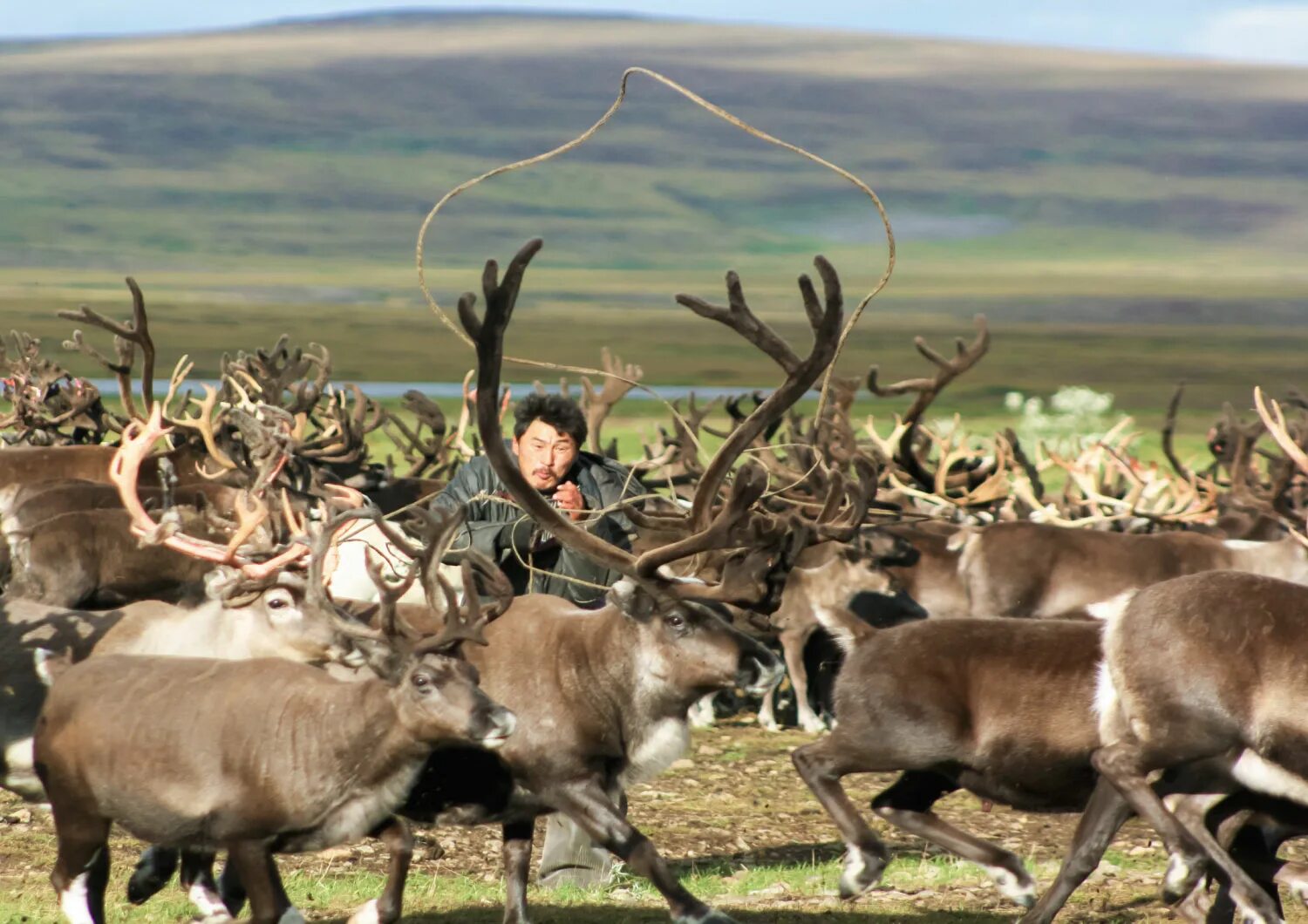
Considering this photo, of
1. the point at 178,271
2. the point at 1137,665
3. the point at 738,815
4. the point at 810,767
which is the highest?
the point at 1137,665

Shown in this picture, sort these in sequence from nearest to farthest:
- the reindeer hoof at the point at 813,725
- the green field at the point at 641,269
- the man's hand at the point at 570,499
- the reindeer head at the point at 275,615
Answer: the man's hand at the point at 570,499
the reindeer head at the point at 275,615
the reindeer hoof at the point at 813,725
the green field at the point at 641,269

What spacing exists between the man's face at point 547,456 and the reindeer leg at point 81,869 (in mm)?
2305

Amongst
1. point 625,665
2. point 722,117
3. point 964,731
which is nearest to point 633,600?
point 625,665

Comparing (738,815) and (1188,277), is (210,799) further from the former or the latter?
(1188,277)

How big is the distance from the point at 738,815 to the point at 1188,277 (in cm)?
15737

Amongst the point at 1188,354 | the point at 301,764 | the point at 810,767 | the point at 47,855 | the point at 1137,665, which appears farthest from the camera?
the point at 1188,354

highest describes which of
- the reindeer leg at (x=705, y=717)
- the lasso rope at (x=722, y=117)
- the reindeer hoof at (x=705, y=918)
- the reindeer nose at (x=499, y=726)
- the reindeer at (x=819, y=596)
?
the lasso rope at (x=722, y=117)

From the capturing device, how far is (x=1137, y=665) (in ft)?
22.2

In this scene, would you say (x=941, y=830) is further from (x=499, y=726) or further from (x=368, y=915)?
(x=368, y=915)

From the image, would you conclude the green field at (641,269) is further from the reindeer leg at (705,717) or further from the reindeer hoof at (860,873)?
the reindeer hoof at (860,873)

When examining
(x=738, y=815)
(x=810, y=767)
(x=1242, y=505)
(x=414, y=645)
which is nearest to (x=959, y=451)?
(x=1242, y=505)

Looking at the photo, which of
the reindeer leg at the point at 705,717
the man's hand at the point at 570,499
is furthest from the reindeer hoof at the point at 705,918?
the reindeer leg at the point at 705,717

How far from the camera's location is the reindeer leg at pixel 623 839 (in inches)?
248

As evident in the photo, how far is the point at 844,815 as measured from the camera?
7.02 meters
